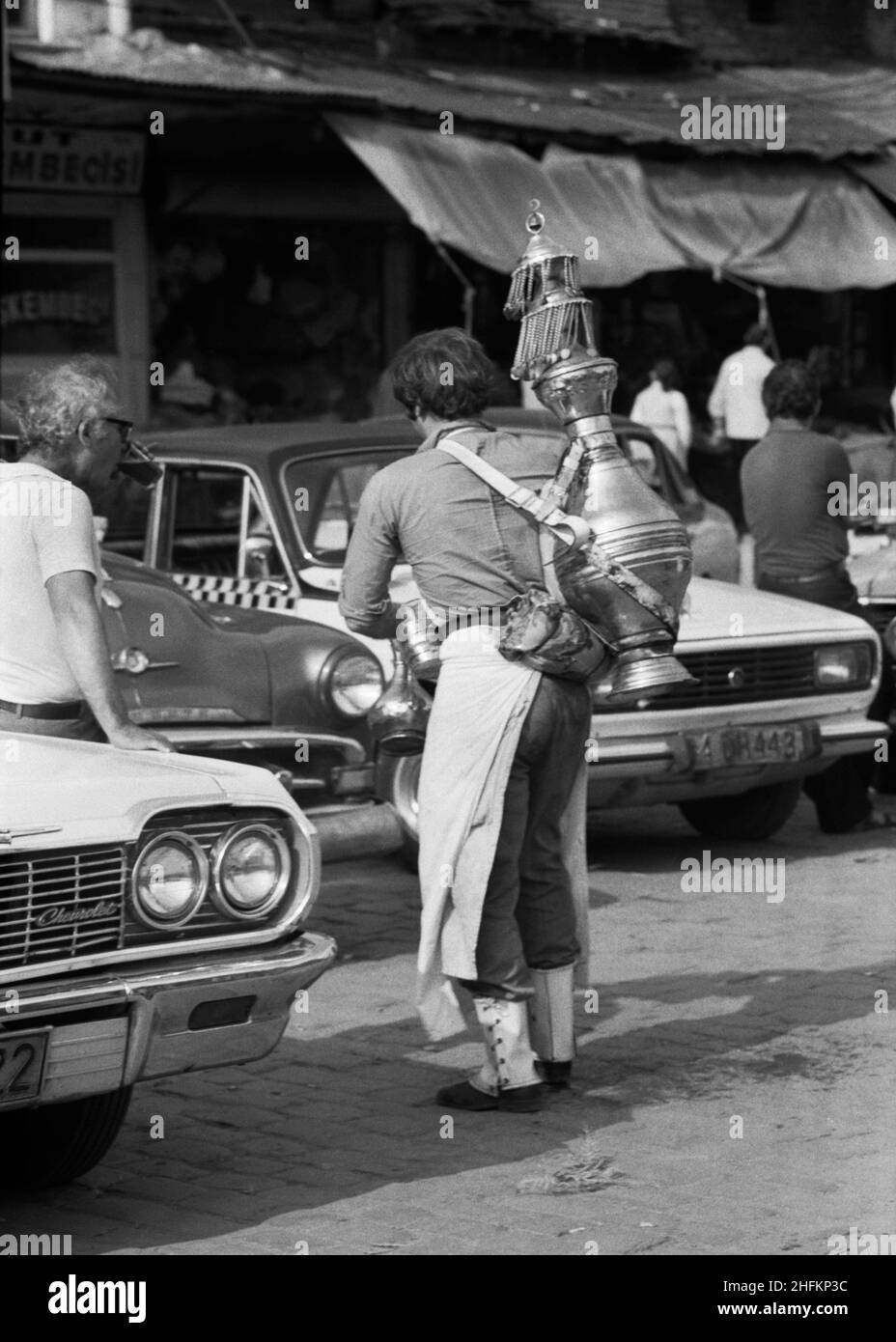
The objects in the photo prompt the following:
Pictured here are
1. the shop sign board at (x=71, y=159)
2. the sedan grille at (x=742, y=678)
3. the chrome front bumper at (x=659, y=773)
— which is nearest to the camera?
the chrome front bumper at (x=659, y=773)

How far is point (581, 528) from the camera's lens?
5211 millimetres

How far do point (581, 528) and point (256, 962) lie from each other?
53.4 inches

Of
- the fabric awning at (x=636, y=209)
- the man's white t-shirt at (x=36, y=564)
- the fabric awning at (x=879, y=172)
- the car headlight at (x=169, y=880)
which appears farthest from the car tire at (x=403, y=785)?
the fabric awning at (x=879, y=172)

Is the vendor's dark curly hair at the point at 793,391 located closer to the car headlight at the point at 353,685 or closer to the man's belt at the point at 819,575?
the man's belt at the point at 819,575

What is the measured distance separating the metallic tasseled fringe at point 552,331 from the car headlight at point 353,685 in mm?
1933

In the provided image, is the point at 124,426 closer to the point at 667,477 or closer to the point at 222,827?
the point at 222,827

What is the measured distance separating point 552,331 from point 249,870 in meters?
1.66

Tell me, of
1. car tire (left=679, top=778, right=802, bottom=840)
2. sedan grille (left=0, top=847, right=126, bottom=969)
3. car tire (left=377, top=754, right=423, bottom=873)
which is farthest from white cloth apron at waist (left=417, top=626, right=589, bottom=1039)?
car tire (left=679, top=778, right=802, bottom=840)

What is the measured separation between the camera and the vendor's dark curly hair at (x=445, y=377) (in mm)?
5414

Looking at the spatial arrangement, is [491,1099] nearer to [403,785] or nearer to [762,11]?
[403,785]

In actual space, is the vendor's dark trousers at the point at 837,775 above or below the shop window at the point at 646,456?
below

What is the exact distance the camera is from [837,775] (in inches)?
366

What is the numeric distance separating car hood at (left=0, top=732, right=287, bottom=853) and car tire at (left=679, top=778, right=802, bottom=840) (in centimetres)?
453
